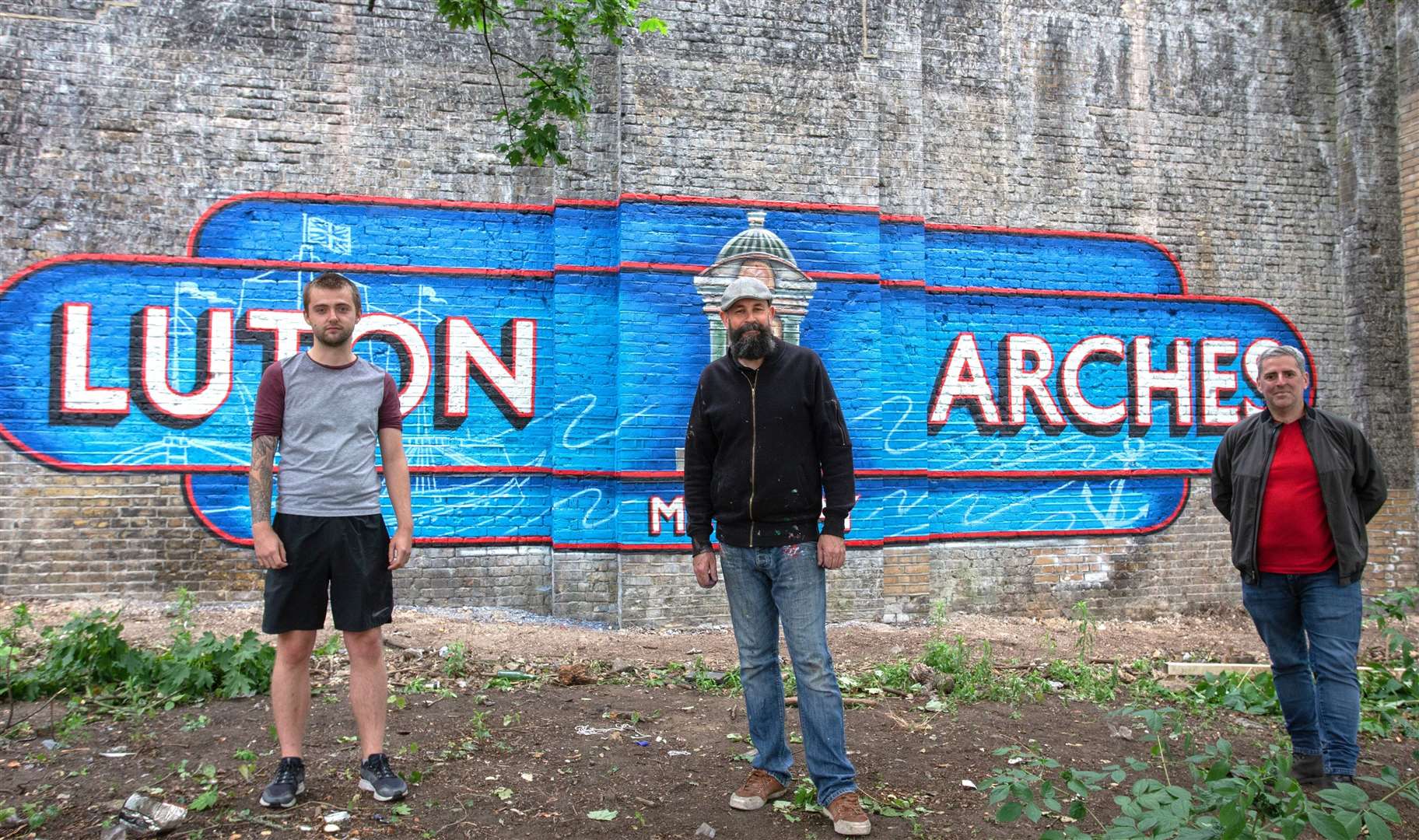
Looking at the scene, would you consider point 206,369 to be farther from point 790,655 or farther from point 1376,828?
point 1376,828

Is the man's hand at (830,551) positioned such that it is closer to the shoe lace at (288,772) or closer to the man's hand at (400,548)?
the man's hand at (400,548)

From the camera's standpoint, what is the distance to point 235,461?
6863mm

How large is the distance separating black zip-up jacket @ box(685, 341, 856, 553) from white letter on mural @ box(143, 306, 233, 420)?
15.8 ft

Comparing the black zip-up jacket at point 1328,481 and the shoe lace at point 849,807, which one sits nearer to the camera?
the shoe lace at point 849,807

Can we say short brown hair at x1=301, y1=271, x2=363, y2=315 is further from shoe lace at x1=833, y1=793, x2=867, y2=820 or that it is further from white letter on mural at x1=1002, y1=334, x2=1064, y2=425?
white letter on mural at x1=1002, y1=334, x2=1064, y2=425

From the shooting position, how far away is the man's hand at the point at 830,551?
3428 millimetres

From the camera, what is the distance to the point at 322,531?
11.2ft

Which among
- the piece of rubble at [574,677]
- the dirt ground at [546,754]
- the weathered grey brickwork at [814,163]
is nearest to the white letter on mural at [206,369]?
the weathered grey brickwork at [814,163]

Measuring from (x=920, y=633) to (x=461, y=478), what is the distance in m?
3.65

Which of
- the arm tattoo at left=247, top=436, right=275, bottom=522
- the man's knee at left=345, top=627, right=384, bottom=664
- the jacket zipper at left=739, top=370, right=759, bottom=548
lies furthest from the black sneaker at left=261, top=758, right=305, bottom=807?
the jacket zipper at left=739, top=370, right=759, bottom=548

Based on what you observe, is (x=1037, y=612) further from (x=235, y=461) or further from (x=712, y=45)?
(x=235, y=461)

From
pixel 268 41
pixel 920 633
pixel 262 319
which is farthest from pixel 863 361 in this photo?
pixel 268 41

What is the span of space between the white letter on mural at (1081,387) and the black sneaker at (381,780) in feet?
21.0

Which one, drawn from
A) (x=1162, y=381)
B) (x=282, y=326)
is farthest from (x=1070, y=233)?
(x=282, y=326)
